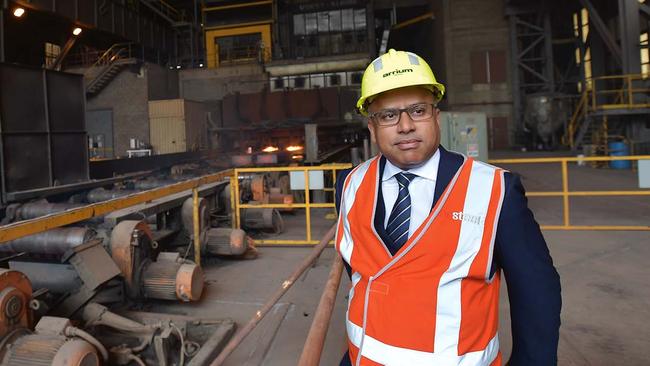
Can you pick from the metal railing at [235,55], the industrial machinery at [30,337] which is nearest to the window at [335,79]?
the metal railing at [235,55]

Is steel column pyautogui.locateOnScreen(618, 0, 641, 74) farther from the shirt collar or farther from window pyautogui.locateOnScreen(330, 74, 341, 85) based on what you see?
the shirt collar

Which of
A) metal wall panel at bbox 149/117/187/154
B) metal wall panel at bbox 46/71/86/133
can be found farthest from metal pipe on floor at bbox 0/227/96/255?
metal wall panel at bbox 149/117/187/154

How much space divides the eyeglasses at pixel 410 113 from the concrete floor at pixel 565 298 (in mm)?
2418

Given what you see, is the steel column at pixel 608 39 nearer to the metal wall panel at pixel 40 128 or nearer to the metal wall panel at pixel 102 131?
the metal wall panel at pixel 40 128

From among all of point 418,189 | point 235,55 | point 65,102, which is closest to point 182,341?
point 418,189

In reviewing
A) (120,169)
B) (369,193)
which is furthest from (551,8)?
(369,193)

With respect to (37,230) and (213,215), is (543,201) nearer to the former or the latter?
(213,215)

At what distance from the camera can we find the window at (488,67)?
23812 millimetres

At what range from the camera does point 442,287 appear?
1.30 metres

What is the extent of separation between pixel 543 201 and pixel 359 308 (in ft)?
31.2

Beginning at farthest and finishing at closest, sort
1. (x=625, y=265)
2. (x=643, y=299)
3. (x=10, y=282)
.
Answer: (x=625, y=265), (x=643, y=299), (x=10, y=282)

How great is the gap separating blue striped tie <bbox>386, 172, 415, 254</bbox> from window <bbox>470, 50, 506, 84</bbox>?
25.0 metres

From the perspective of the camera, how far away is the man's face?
1.46m

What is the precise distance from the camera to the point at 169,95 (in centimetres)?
2442
